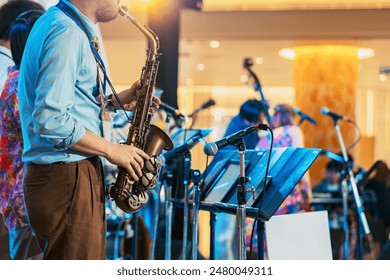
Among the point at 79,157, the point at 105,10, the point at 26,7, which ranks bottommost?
the point at 79,157

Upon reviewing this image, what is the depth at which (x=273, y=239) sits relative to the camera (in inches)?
117

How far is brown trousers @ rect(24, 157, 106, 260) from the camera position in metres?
2.07

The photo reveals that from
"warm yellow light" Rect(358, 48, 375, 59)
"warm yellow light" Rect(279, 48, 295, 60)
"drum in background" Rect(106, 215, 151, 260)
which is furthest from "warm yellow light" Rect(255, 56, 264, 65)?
"drum in background" Rect(106, 215, 151, 260)

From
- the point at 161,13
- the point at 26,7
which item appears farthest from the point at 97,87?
the point at 161,13

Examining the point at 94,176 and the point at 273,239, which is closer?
the point at 94,176

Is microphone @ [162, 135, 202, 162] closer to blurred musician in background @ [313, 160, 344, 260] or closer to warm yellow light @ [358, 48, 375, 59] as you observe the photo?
blurred musician in background @ [313, 160, 344, 260]

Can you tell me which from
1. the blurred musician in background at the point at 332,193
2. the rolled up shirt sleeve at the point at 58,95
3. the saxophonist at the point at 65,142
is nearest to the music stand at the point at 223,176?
the saxophonist at the point at 65,142

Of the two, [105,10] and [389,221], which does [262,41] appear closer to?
[389,221]

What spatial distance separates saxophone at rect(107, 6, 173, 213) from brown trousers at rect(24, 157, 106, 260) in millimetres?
167

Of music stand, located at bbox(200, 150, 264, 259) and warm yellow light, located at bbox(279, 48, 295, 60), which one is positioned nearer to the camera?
music stand, located at bbox(200, 150, 264, 259)

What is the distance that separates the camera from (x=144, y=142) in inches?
93.6

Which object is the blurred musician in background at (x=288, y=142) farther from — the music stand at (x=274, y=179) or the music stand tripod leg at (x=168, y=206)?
the music stand at (x=274, y=179)
